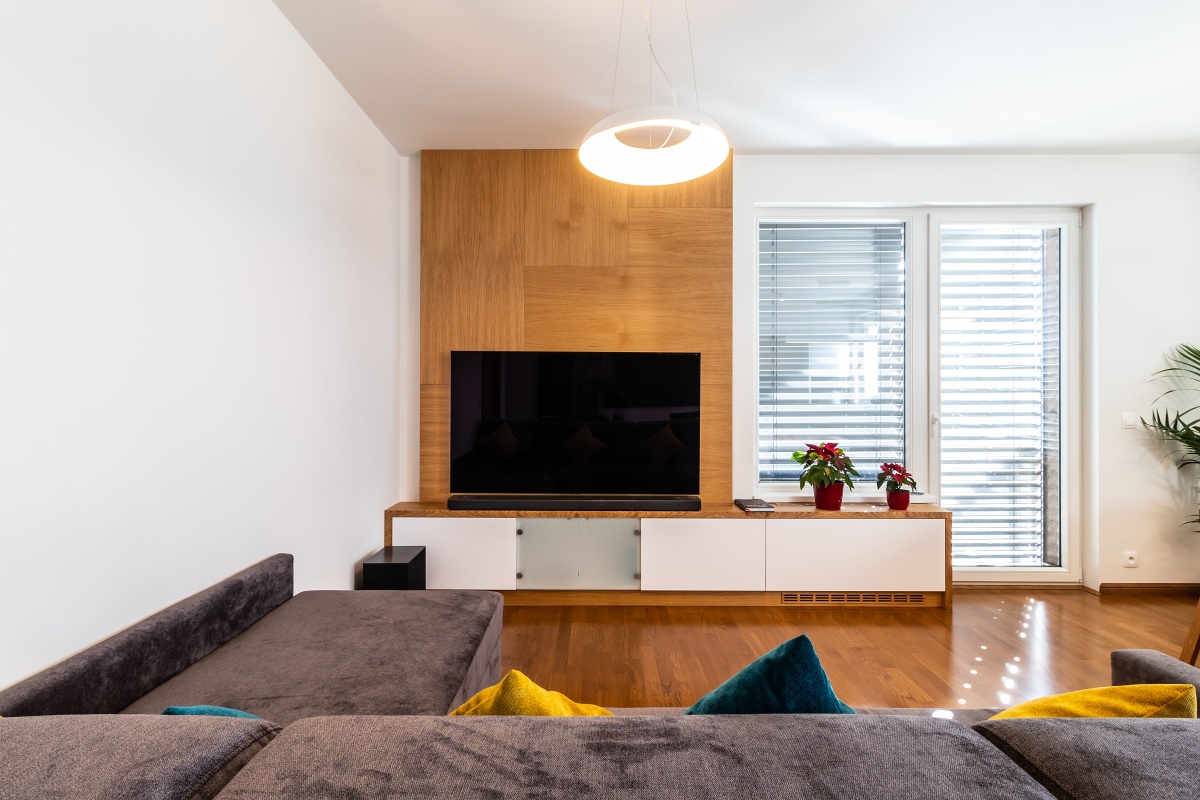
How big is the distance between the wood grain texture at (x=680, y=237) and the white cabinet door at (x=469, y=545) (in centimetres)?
186

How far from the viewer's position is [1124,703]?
2.80 feet

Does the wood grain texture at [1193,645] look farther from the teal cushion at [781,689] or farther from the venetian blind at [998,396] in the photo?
the teal cushion at [781,689]

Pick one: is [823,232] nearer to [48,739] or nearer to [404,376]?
[404,376]

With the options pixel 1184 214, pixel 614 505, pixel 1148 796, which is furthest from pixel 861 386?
pixel 1148 796

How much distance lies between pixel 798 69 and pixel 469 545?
3.02 metres

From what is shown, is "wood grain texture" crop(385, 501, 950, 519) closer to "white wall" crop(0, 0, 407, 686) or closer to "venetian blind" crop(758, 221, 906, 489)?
"venetian blind" crop(758, 221, 906, 489)

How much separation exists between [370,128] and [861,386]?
339 centimetres

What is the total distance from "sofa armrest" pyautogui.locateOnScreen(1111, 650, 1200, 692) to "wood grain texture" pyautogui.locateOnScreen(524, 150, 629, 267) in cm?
302

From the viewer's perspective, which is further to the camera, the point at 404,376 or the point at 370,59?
the point at 404,376

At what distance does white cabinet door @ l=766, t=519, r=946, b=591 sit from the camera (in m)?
3.51

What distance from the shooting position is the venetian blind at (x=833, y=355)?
399cm

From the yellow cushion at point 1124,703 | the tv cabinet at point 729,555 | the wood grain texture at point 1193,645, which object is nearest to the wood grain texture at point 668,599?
the tv cabinet at point 729,555

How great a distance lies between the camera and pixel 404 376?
3832 mm

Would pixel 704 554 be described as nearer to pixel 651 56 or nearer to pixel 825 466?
pixel 825 466
